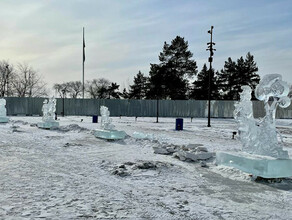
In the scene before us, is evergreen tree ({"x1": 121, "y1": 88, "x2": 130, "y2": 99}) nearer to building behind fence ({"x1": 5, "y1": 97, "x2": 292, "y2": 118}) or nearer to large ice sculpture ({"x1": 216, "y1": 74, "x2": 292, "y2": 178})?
building behind fence ({"x1": 5, "y1": 97, "x2": 292, "y2": 118})

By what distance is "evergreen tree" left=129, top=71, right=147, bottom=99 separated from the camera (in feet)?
195

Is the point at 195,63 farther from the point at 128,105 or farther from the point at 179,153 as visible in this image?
the point at 179,153

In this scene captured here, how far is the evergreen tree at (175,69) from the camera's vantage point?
4594 cm

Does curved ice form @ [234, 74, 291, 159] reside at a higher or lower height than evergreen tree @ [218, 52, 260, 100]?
lower

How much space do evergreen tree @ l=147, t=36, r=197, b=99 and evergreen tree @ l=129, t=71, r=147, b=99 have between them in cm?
1176

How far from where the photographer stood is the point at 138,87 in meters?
60.0

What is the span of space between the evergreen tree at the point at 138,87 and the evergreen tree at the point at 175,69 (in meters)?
11.8

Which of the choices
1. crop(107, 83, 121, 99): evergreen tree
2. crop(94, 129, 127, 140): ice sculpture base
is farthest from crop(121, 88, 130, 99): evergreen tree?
A: crop(94, 129, 127, 140): ice sculpture base

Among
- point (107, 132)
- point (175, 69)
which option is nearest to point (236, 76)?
point (175, 69)

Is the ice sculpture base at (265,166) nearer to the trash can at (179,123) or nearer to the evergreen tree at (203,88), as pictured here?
the trash can at (179,123)

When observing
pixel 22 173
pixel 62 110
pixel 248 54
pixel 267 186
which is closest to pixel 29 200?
pixel 22 173

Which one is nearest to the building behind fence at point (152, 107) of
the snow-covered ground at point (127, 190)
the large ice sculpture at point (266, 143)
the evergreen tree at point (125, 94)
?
the evergreen tree at point (125, 94)

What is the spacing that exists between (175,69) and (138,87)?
48.0 feet

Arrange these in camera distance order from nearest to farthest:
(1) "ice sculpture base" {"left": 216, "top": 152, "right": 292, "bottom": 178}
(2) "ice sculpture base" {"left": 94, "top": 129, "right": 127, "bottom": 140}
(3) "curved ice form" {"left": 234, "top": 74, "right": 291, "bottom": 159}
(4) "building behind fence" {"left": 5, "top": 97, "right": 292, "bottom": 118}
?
(1) "ice sculpture base" {"left": 216, "top": 152, "right": 292, "bottom": 178} → (3) "curved ice form" {"left": 234, "top": 74, "right": 291, "bottom": 159} → (2) "ice sculpture base" {"left": 94, "top": 129, "right": 127, "bottom": 140} → (4) "building behind fence" {"left": 5, "top": 97, "right": 292, "bottom": 118}
